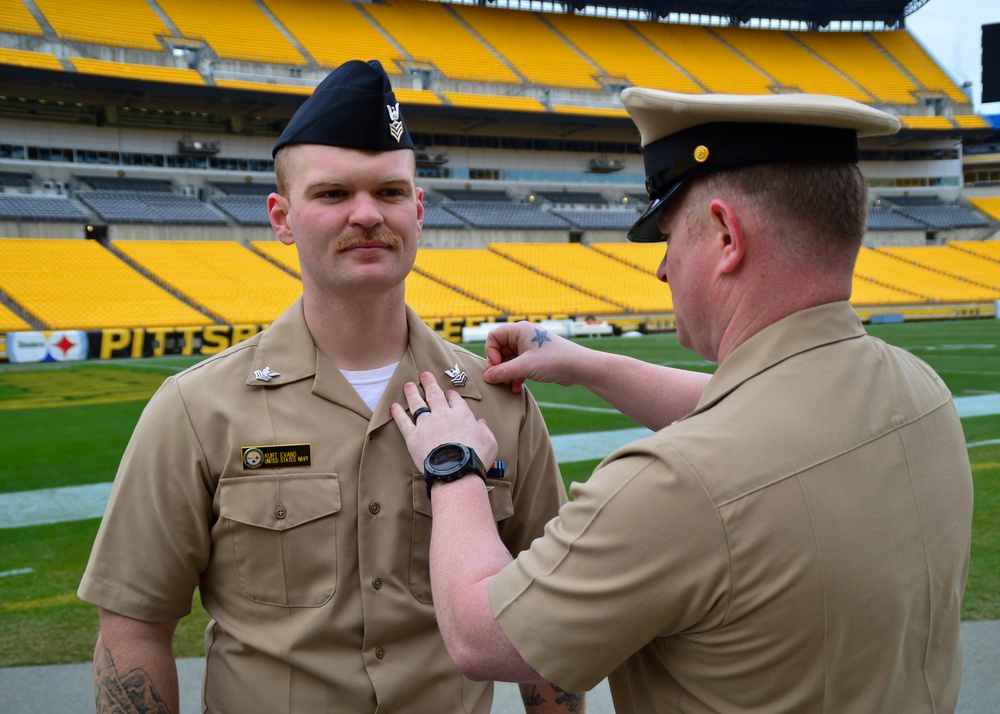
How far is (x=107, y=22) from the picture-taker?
3844cm

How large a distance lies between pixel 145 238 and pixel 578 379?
1368 inches

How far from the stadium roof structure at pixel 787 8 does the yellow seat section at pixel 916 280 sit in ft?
61.3

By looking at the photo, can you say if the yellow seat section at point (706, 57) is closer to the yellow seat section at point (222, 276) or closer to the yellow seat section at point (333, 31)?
the yellow seat section at point (333, 31)

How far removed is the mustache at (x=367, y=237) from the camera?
219cm

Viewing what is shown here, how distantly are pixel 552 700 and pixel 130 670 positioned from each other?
106cm

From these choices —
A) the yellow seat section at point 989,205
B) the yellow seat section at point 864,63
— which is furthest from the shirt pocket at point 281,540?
the yellow seat section at point 989,205

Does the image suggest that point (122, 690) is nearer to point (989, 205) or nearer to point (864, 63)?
point (989, 205)

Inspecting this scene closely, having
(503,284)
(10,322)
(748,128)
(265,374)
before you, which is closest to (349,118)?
(265,374)

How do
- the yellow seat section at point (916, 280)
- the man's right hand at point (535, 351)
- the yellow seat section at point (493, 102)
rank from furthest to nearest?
the yellow seat section at point (493, 102) < the yellow seat section at point (916, 280) < the man's right hand at point (535, 351)

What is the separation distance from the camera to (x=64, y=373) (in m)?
19.5

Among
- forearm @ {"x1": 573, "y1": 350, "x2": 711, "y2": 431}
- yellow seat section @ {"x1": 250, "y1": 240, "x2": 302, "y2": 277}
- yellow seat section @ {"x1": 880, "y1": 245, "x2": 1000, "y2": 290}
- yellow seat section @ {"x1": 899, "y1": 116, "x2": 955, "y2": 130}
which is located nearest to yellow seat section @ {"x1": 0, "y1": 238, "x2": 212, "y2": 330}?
yellow seat section @ {"x1": 250, "y1": 240, "x2": 302, "y2": 277}

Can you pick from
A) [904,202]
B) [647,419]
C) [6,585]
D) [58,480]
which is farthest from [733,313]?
[904,202]

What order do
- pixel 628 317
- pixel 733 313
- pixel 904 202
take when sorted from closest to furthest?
pixel 733 313 < pixel 628 317 < pixel 904 202

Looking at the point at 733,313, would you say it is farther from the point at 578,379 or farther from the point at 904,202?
the point at 904,202
